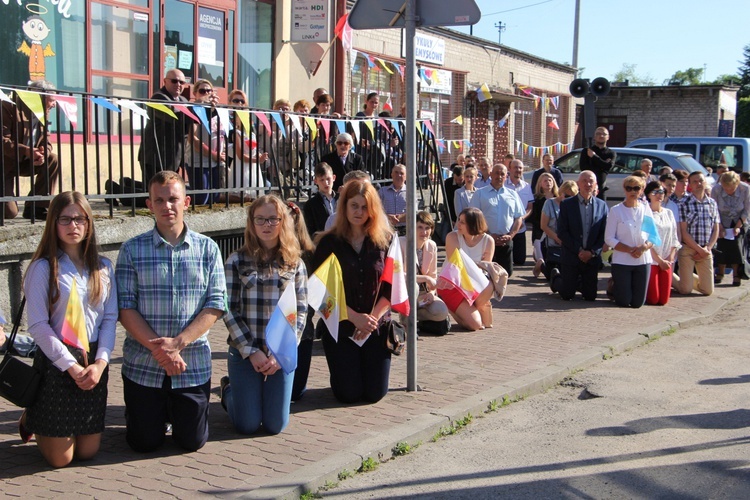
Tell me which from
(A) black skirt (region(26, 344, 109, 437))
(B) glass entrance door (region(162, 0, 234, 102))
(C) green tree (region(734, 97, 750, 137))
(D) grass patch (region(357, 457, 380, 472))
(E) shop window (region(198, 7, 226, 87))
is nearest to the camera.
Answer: (A) black skirt (region(26, 344, 109, 437))

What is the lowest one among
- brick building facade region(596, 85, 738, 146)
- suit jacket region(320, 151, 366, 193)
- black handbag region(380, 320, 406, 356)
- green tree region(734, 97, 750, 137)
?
black handbag region(380, 320, 406, 356)

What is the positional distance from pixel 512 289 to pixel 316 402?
260 inches

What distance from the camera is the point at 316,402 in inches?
270

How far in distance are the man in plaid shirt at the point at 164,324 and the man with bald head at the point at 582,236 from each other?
7.43 metres

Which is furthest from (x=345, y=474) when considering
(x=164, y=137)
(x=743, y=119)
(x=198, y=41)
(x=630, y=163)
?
(x=743, y=119)

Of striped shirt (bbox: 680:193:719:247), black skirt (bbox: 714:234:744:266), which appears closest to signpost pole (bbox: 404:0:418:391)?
striped shirt (bbox: 680:193:719:247)

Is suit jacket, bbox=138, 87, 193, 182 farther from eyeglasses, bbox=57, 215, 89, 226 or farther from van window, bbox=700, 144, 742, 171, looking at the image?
van window, bbox=700, 144, 742, 171

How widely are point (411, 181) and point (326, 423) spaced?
194 cm

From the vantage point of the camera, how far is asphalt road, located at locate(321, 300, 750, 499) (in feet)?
17.5

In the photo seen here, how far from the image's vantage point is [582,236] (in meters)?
12.1

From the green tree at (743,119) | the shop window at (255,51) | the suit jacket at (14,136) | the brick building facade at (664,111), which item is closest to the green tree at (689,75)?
the green tree at (743,119)

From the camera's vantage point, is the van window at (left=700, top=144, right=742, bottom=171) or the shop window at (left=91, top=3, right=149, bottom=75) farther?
the van window at (left=700, top=144, right=742, bottom=171)

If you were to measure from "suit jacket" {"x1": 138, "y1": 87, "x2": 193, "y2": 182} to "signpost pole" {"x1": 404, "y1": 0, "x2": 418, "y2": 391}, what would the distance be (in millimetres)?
3725

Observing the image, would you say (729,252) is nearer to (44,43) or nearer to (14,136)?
(44,43)
